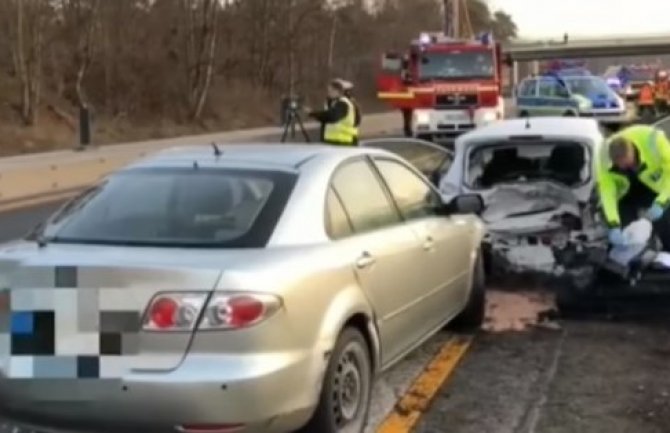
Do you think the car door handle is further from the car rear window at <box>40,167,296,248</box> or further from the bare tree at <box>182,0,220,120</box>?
the bare tree at <box>182,0,220,120</box>

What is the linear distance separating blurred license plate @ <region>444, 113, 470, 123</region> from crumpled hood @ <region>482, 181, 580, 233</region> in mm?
18113

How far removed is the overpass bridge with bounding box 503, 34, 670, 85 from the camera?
9916 centimetres

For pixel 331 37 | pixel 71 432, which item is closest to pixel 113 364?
pixel 71 432

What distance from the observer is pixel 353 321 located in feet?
17.1

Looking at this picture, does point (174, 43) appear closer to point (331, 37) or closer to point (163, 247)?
point (331, 37)

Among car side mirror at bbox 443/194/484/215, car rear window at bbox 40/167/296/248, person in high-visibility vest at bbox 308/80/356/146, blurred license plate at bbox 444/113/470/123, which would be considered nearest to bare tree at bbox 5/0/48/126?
blurred license plate at bbox 444/113/470/123

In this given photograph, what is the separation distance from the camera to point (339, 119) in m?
14.6

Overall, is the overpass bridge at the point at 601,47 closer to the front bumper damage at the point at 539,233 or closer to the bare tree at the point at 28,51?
the bare tree at the point at 28,51

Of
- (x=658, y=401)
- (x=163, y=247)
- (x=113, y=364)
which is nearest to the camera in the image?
(x=113, y=364)

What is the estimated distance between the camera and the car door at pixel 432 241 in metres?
6.27

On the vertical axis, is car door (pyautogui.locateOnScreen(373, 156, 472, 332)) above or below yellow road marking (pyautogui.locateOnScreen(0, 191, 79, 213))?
above

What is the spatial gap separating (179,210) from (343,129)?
377 inches

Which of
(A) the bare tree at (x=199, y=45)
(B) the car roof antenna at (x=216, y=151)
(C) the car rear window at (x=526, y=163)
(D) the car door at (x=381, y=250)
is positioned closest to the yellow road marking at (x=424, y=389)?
(D) the car door at (x=381, y=250)

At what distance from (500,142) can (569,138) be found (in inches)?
22.4
